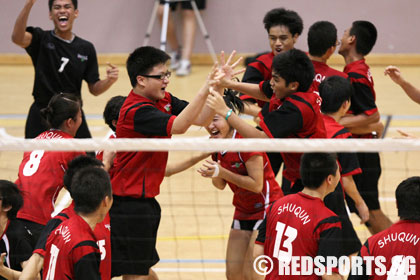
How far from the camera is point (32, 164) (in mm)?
5492

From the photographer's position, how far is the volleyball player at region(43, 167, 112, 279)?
4242 mm

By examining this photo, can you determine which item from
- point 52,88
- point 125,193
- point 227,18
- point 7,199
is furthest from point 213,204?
point 227,18

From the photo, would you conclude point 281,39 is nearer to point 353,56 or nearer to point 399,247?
point 353,56

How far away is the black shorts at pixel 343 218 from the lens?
5.41 meters

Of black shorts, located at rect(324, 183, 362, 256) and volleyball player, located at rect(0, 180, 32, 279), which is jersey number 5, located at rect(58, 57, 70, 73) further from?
black shorts, located at rect(324, 183, 362, 256)

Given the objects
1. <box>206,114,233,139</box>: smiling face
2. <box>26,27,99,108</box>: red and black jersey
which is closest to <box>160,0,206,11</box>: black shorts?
<box>26,27,99,108</box>: red and black jersey

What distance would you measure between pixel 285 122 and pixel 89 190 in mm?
1489

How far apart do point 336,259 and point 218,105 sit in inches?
52.3

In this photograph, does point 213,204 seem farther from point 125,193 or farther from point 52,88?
point 125,193

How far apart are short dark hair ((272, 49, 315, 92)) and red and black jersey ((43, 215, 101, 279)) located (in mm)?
1863

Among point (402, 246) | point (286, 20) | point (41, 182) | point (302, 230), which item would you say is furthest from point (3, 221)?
point (286, 20)

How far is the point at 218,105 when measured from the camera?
4.95 m

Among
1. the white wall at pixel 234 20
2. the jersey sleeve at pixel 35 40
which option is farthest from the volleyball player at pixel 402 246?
the white wall at pixel 234 20

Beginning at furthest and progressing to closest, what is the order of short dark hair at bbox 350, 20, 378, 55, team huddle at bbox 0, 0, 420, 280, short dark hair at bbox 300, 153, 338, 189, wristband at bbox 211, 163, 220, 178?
short dark hair at bbox 350, 20, 378, 55
wristband at bbox 211, 163, 220, 178
short dark hair at bbox 300, 153, 338, 189
team huddle at bbox 0, 0, 420, 280
